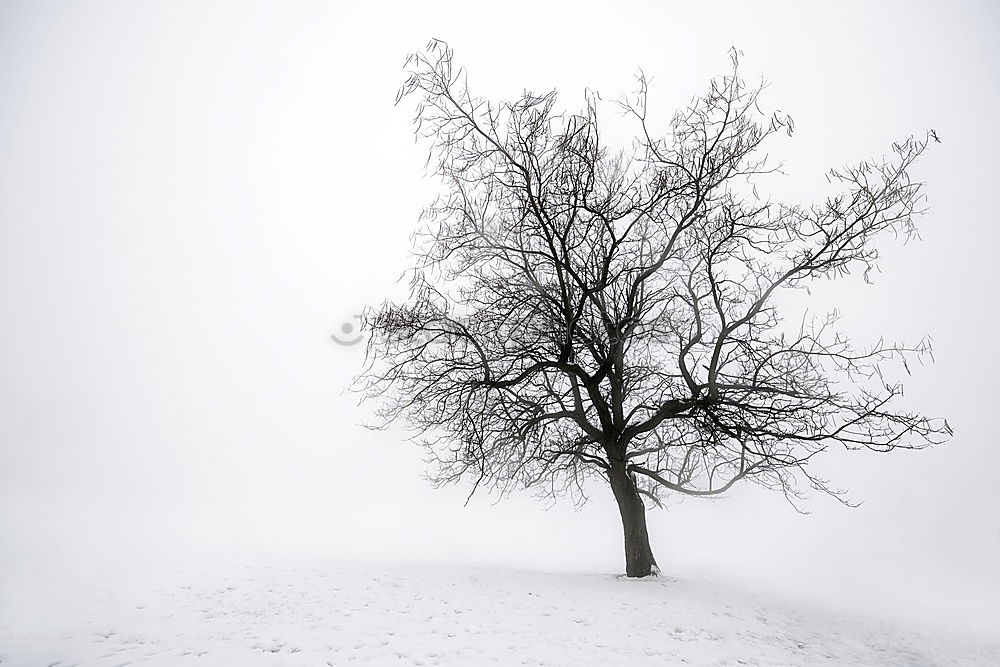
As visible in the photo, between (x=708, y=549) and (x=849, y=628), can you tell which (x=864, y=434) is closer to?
(x=849, y=628)

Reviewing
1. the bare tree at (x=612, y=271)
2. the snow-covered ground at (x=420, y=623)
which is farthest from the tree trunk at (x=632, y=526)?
the snow-covered ground at (x=420, y=623)

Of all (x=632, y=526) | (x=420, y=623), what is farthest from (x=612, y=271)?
(x=420, y=623)

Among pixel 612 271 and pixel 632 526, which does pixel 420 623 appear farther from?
pixel 612 271

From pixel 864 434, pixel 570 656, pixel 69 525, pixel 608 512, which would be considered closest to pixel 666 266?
pixel 864 434

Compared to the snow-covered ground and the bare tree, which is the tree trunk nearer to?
the bare tree

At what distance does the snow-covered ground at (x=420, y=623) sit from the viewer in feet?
21.5

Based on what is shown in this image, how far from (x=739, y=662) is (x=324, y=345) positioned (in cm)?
5706

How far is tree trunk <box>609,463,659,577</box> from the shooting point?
1162 cm

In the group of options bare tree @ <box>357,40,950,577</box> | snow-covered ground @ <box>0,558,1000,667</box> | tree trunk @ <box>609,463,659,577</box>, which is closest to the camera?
snow-covered ground @ <box>0,558,1000,667</box>

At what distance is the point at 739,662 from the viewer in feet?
22.6

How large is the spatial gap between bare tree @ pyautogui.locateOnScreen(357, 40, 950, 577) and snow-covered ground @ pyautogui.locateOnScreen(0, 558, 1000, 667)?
2.36 m

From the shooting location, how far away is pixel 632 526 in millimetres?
11898

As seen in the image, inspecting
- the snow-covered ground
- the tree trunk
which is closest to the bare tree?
the tree trunk

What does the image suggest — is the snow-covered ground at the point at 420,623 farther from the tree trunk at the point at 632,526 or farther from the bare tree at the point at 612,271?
the bare tree at the point at 612,271
